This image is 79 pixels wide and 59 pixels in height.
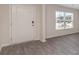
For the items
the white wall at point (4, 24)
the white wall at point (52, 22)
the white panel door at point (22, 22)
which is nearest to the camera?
the white wall at point (4, 24)

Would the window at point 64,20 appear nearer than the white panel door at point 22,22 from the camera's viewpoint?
No

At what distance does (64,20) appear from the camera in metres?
6.43

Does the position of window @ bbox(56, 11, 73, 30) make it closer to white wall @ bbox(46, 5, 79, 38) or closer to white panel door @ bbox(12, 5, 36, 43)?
white wall @ bbox(46, 5, 79, 38)

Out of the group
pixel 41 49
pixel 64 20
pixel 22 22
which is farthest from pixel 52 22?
pixel 41 49

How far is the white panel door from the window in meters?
2.01

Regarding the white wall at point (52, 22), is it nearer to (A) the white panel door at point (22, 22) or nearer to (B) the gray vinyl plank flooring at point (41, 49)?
(A) the white panel door at point (22, 22)

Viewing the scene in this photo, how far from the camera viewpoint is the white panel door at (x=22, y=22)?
397cm

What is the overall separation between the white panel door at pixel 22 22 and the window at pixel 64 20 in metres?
2.01

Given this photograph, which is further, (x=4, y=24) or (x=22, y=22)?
(x=22, y=22)

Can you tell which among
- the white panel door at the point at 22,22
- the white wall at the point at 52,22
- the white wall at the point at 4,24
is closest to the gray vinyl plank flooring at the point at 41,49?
the white wall at the point at 4,24

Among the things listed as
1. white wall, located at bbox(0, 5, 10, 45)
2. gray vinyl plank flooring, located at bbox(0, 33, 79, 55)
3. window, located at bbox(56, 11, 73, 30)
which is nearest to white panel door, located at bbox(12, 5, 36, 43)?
white wall, located at bbox(0, 5, 10, 45)

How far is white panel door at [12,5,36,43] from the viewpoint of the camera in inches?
156

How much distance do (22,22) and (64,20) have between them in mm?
3237

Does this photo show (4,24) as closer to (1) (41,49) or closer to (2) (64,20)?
(1) (41,49)
